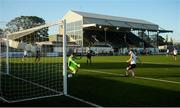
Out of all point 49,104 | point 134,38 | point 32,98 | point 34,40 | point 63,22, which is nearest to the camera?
point 49,104

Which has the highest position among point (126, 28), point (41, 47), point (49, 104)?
point (126, 28)

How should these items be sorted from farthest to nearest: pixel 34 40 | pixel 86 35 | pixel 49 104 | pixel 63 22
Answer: pixel 86 35, pixel 34 40, pixel 63 22, pixel 49 104

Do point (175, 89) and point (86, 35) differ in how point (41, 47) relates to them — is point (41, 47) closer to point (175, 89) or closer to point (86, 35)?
point (175, 89)

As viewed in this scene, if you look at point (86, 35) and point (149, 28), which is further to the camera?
point (149, 28)

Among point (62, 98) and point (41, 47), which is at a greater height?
point (41, 47)

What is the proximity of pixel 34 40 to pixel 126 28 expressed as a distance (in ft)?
237

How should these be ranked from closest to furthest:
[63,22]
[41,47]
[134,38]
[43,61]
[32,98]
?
[32,98] → [63,22] → [41,47] → [43,61] → [134,38]

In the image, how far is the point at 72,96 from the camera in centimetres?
1064

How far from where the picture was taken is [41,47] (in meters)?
16.0

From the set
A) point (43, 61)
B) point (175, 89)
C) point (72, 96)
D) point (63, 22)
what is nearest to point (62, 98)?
point (72, 96)

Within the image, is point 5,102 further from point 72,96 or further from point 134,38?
point 134,38

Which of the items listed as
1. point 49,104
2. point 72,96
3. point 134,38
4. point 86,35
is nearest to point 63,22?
point 72,96

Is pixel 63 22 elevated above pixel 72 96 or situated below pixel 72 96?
above

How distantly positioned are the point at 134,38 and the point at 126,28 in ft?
28.6
